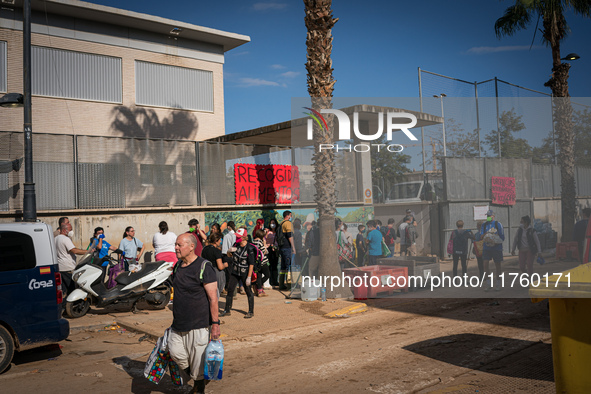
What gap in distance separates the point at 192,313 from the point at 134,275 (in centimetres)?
607

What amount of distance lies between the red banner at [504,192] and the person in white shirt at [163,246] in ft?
33.2

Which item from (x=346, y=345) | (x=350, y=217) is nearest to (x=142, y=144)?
(x=350, y=217)

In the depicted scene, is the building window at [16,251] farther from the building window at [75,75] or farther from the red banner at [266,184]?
the building window at [75,75]

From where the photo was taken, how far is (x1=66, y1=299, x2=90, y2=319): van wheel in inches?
407

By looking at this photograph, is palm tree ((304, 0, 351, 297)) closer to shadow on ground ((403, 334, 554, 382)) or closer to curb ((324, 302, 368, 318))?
curb ((324, 302, 368, 318))

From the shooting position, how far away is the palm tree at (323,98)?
12.6 m

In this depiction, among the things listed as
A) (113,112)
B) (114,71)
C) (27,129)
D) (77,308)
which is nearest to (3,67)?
(114,71)

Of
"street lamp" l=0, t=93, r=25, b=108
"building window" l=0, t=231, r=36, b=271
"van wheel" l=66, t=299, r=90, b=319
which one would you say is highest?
"street lamp" l=0, t=93, r=25, b=108

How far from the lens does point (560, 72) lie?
58.2 ft

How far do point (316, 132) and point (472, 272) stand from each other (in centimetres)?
637

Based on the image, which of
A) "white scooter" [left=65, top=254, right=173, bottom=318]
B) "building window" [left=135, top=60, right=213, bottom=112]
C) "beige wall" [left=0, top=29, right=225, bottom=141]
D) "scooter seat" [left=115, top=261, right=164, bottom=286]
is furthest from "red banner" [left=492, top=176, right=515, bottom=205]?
"building window" [left=135, top=60, right=213, bottom=112]

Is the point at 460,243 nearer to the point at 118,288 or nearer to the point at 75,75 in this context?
the point at 118,288

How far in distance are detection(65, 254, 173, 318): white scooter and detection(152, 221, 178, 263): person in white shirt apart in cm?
110

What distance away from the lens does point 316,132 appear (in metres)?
12.7
